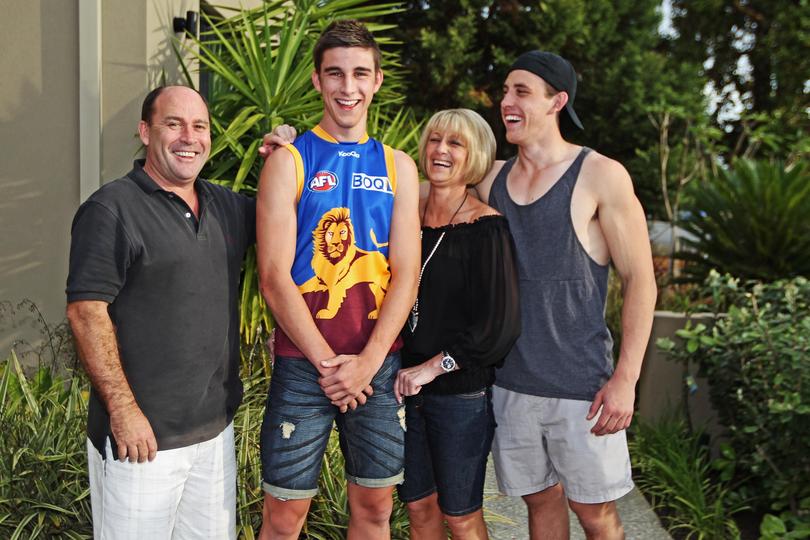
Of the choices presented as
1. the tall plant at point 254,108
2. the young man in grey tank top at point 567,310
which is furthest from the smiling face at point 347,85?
the tall plant at point 254,108

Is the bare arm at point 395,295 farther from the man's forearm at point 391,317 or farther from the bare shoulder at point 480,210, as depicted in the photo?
the bare shoulder at point 480,210

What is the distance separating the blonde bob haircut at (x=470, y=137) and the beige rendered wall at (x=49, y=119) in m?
3.41

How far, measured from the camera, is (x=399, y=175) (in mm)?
2787

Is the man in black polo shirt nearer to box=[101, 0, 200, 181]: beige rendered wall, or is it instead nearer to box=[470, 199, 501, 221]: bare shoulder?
box=[470, 199, 501, 221]: bare shoulder

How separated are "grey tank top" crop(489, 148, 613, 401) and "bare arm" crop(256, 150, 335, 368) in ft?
2.71

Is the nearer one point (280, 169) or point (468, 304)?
point (280, 169)

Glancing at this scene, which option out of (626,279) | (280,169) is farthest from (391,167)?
(626,279)

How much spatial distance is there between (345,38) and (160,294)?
104cm

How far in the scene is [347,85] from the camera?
2721 mm


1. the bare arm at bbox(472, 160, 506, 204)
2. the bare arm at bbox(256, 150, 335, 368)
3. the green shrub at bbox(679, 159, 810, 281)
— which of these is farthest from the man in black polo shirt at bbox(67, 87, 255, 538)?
the green shrub at bbox(679, 159, 810, 281)

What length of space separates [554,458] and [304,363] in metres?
1.04

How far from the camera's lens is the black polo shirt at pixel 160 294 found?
96.5 inches

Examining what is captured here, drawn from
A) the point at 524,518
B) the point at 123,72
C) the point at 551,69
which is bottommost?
the point at 524,518

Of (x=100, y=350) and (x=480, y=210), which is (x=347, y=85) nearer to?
→ (x=480, y=210)
